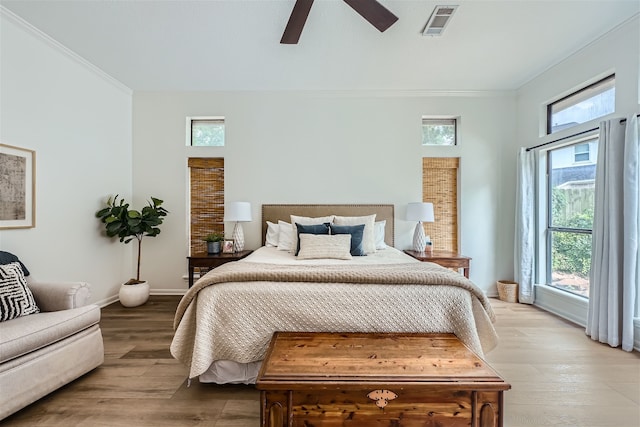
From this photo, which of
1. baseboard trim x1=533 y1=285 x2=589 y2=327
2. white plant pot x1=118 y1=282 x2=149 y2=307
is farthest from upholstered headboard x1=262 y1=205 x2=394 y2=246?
baseboard trim x1=533 y1=285 x2=589 y2=327

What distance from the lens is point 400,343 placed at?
69.8 inches

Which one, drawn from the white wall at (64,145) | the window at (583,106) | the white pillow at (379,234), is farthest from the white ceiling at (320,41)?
the white pillow at (379,234)

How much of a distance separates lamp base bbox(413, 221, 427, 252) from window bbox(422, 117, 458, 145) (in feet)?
4.33

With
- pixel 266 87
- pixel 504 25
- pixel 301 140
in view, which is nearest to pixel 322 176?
pixel 301 140

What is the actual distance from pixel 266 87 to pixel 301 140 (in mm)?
873

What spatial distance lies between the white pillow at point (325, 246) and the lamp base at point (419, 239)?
116 centimetres

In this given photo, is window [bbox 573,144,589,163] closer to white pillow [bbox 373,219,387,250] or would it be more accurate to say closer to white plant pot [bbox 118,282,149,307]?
white pillow [bbox 373,219,387,250]

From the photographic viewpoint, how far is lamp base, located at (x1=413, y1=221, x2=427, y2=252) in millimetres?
3961

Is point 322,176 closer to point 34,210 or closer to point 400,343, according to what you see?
point 400,343

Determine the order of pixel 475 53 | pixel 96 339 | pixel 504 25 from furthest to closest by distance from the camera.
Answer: pixel 475 53 → pixel 504 25 → pixel 96 339

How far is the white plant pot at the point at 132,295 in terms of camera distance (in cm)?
371

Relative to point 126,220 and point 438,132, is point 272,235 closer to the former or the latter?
point 126,220

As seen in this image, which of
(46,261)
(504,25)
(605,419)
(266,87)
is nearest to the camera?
(605,419)

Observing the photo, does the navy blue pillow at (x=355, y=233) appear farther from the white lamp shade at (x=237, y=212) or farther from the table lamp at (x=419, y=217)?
the white lamp shade at (x=237, y=212)
